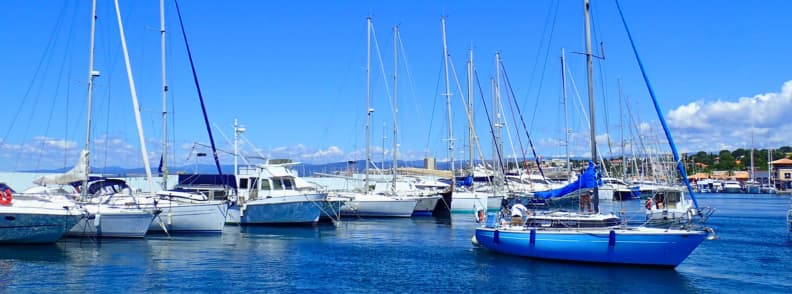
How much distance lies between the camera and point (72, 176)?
111 ft

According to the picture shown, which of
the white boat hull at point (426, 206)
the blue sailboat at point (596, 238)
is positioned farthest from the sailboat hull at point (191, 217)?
the white boat hull at point (426, 206)

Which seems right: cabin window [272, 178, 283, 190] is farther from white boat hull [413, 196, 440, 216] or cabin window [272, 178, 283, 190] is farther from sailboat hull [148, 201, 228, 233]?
white boat hull [413, 196, 440, 216]

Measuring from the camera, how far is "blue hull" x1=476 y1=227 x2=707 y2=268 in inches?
956

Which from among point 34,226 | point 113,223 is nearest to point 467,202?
point 113,223

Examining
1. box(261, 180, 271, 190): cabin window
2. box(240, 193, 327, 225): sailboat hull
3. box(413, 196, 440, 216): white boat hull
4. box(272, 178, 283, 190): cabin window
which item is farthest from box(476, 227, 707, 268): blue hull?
box(413, 196, 440, 216): white boat hull

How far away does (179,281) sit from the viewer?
22109 millimetres

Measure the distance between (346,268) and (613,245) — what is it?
9686 mm

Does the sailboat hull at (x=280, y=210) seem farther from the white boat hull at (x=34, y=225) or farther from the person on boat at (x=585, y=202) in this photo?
the person on boat at (x=585, y=202)

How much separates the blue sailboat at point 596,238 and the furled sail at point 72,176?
19575mm

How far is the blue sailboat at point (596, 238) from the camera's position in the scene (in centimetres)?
2430

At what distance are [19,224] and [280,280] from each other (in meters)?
13.4

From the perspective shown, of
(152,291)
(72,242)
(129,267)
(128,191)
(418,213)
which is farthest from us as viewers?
(418,213)

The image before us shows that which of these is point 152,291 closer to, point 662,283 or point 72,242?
point 72,242

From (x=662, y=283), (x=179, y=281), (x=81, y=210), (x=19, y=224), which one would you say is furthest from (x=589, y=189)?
(x=19, y=224)
